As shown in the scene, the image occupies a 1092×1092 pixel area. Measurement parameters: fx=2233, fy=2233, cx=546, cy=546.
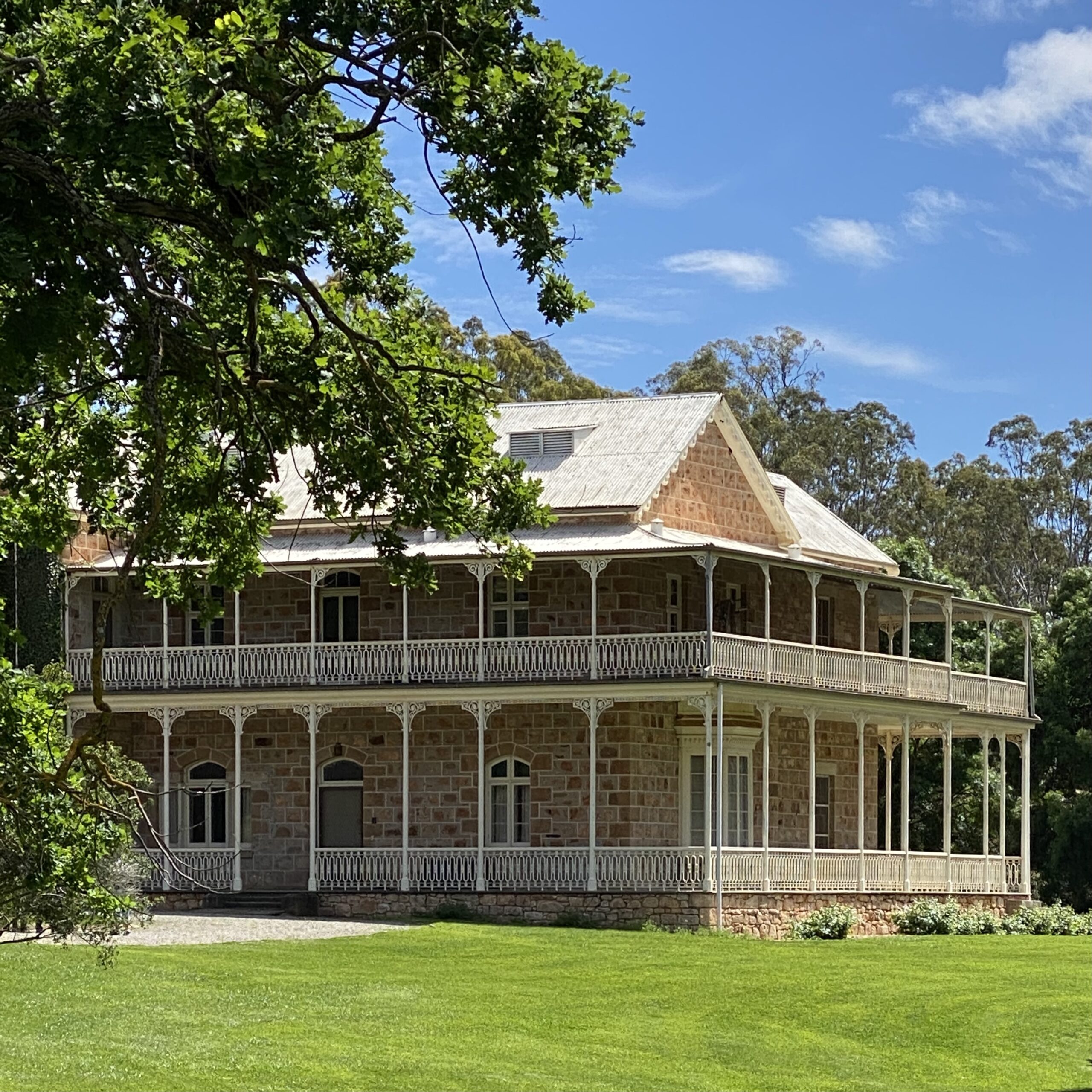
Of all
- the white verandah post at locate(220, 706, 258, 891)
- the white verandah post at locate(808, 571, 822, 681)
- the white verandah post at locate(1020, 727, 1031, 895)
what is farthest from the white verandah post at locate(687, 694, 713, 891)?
the white verandah post at locate(1020, 727, 1031, 895)

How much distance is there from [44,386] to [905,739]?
22912 mm

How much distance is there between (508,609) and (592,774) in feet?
12.7

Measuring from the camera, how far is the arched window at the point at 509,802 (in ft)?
114

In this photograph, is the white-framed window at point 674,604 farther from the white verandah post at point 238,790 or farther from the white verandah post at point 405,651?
the white verandah post at point 238,790

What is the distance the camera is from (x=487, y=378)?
14383 mm

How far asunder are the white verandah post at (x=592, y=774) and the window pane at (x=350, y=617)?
4.79m

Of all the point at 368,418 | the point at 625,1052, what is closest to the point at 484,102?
the point at 368,418

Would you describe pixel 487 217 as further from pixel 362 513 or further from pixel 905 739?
pixel 905 739

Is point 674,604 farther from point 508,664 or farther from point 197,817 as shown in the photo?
point 197,817

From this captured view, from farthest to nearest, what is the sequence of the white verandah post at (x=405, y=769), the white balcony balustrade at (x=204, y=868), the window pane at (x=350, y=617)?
the window pane at (x=350, y=617) < the white balcony balustrade at (x=204, y=868) < the white verandah post at (x=405, y=769)

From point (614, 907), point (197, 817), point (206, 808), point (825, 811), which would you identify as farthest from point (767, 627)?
point (197, 817)

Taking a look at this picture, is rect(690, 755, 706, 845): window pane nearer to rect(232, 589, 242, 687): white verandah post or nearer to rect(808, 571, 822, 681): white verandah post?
rect(808, 571, 822, 681): white verandah post

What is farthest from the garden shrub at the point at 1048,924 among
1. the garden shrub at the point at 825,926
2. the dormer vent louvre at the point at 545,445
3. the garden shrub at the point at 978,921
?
the dormer vent louvre at the point at 545,445

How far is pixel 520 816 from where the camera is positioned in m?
34.9
